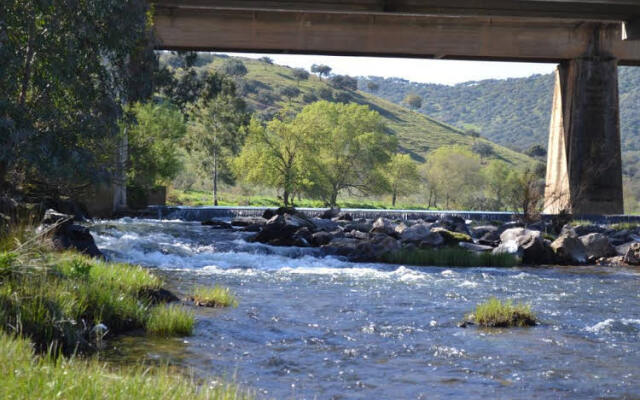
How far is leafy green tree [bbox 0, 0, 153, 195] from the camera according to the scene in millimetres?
12102

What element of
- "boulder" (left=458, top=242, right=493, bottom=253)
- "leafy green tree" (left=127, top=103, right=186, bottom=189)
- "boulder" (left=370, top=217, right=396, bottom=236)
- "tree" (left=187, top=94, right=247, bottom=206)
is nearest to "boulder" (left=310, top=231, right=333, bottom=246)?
"boulder" (left=370, top=217, right=396, bottom=236)

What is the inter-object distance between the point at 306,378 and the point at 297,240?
15561 mm

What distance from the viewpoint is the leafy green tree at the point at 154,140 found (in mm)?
33375

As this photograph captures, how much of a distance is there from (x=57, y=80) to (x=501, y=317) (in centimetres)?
753

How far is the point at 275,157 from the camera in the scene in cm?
5528

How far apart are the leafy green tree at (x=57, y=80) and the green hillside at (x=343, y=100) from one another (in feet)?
309

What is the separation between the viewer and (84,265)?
11.1 meters

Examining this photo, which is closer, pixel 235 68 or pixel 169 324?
pixel 169 324

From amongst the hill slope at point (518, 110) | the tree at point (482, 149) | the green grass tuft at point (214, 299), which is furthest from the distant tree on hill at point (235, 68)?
the green grass tuft at point (214, 299)

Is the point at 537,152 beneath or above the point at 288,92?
beneath

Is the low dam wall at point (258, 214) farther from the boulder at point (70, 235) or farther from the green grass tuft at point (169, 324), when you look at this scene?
the green grass tuft at point (169, 324)

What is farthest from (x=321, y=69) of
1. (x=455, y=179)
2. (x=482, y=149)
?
(x=455, y=179)

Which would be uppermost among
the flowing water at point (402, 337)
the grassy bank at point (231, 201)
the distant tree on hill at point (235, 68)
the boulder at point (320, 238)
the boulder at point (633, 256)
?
the distant tree on hill at point (235, 68)

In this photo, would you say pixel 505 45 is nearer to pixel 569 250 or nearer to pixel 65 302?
pixel 569 250
